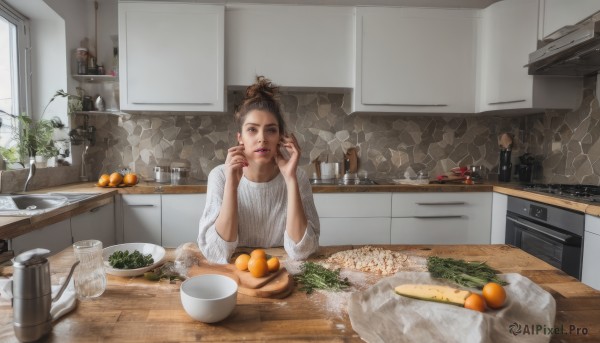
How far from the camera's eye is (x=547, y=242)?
7.17 ft

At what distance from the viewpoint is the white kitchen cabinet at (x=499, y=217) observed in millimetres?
2748

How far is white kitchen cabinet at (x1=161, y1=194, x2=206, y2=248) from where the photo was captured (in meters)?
2.72

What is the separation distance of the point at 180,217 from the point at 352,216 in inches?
53.0

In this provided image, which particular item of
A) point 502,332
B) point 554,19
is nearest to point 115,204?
point 502,332

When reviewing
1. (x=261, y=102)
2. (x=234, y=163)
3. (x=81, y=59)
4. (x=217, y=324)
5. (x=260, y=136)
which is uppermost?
(x=81, y=59)

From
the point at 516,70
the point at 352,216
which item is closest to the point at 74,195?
the point at 352,216

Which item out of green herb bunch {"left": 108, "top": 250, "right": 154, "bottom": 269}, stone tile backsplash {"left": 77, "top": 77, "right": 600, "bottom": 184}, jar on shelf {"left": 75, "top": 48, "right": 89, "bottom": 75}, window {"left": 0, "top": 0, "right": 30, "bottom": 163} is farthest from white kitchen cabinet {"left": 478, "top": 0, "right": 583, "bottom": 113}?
window {"left": 0, "top": 0, "right": 30, "bottom": 163}

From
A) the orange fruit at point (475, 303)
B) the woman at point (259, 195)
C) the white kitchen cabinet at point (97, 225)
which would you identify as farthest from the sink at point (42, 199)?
the orange fruit at point (475, 303)

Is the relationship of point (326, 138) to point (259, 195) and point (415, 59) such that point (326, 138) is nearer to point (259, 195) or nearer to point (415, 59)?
point (415, 59)

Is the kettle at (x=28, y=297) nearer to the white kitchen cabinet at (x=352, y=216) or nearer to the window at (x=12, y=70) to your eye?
the white kitchen cabinet at (x=352, y=216)

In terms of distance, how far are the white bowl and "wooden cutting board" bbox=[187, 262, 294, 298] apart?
9 centimetres

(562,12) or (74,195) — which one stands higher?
(562,12)

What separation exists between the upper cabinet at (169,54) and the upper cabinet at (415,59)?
120 centimetres

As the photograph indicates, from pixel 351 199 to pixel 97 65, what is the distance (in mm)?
2470
